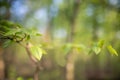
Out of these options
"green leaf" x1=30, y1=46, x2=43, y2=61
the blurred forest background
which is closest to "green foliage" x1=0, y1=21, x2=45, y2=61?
"green leaf" x1=30, y1=46, x2=43, y2=61

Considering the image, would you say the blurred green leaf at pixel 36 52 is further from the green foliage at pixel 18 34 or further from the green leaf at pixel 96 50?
the green leaf at pixel 96 50

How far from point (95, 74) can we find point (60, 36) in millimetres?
5946

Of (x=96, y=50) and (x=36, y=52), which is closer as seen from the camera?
(x=36, y=52)

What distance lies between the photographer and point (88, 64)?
61.4 feet

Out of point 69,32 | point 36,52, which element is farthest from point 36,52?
point 69,32

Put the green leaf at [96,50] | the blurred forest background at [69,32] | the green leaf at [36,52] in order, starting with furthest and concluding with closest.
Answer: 1. the blurred forest background at [69,32]
2. the green leaf at [96,50]
3. the green leaf at [36,52]

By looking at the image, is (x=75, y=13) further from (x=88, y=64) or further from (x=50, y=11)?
(x=88, y=64)

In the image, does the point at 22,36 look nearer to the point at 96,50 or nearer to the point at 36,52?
the point at 36,52

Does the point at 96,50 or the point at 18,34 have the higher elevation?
the point at 18,34

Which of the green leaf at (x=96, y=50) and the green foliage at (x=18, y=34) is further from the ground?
the green foliage at (x=18, y=34)

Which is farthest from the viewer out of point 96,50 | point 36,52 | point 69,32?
point 69,32

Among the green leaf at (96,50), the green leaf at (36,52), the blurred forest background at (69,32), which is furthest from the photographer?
the blurred forest background at (69,32)

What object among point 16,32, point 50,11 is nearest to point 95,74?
point 50,11

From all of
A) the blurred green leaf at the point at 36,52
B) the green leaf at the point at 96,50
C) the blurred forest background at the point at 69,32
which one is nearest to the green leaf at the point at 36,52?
the blurred green leaf at the point at 36,52
